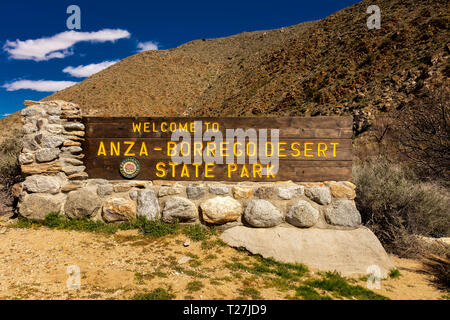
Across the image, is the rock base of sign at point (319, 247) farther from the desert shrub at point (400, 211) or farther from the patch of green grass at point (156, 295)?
the patch of green grass at point (156, 295)

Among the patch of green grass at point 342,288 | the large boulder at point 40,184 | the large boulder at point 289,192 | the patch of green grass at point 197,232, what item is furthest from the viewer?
the large boulder at point 40,184

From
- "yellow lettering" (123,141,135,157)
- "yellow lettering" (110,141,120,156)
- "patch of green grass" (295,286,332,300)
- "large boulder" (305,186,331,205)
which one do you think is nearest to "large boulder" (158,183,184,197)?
"yellow lettering" (123,141,135,157)

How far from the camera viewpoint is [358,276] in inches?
151

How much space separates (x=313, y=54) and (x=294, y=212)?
32615mm

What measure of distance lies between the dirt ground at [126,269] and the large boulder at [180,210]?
384 millimetres

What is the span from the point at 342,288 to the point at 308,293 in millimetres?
579

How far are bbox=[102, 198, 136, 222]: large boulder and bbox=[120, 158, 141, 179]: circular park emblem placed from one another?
540 mm

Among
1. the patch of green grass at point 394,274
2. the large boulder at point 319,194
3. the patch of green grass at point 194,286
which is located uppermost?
the large boulder at point 319,194

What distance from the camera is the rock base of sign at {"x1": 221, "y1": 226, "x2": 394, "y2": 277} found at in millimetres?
3990

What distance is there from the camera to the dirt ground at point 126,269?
117 inches

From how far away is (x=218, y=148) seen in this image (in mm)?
4938

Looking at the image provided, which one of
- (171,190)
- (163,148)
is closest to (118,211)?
(171,190)

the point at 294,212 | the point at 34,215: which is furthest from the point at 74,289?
the point at 294,212

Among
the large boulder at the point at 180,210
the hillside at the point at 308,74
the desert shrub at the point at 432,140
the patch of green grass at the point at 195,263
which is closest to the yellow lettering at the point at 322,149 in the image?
the large boulder at the point at 180,210
